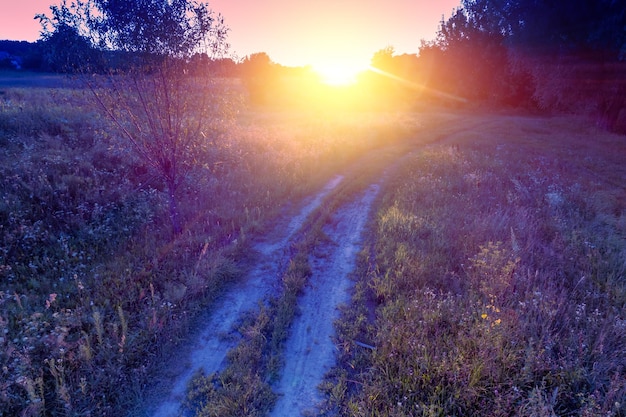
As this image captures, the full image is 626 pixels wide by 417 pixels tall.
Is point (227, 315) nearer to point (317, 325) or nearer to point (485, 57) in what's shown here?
point (317, 325)

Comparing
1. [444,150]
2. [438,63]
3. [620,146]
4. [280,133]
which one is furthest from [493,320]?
[438,63]

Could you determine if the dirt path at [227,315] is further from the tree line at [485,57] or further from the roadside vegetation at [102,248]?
the tree line at [485,57]

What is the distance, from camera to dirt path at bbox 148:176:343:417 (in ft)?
14.8

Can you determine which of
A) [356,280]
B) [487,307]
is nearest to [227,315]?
[356,280]

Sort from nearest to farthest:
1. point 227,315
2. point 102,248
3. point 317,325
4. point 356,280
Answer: point 317,325, point 227,315, point 356,280, point 102,248

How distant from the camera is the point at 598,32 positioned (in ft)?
60.2

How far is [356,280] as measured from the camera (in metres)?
6.94

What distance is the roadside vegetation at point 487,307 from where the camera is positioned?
13.8ft

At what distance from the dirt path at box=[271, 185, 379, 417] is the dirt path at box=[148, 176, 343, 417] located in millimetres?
892

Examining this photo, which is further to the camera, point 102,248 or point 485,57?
point 485,57

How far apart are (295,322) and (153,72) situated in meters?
6.09

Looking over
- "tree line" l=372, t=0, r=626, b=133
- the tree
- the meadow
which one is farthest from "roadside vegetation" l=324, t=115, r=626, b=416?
"tree line" l=372, t=0, r=626, b=133

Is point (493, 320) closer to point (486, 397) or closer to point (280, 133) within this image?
point (486, 397)

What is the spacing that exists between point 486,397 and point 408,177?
10.1m
